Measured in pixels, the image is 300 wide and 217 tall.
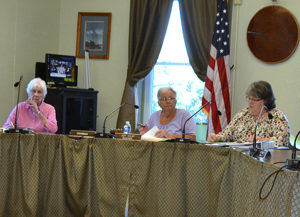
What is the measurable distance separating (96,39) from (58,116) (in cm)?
138

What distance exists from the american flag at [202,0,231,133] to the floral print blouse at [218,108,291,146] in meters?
1.32

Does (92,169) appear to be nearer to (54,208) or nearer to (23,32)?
(54,208)

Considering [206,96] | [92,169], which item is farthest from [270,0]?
[92,169]

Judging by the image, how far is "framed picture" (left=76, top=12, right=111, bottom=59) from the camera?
6510 mm

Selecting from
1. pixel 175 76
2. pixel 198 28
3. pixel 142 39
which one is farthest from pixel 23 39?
pixel 198 28

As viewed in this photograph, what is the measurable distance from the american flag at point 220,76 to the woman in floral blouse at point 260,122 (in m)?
1.34

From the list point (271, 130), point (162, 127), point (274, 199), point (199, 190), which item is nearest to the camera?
point (274, 199)

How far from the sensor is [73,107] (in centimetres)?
592

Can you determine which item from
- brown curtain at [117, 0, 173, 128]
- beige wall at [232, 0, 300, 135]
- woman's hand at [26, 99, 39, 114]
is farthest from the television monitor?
beige wall at [232, 0, 300, 135]

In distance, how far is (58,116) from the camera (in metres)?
5.76

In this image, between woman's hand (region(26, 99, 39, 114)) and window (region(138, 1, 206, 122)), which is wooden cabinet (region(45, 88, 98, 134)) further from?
woman's hand (region(26, 99, 39, 114))

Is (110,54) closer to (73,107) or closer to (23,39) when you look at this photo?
(73,107)

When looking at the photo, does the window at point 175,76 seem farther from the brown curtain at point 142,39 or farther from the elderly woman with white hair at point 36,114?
the elderly woman with white hair at point 36,114

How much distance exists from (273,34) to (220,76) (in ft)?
2.65
